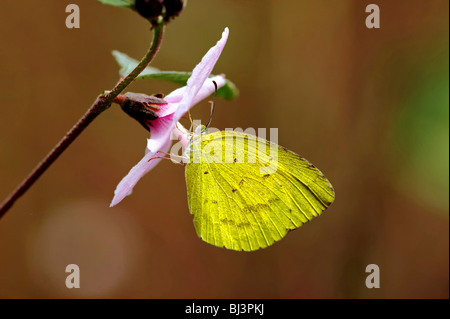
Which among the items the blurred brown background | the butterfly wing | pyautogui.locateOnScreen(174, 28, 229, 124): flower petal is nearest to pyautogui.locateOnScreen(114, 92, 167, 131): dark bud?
pyautogui.locateOnScreen(174, 28, 229, 124): flower petal

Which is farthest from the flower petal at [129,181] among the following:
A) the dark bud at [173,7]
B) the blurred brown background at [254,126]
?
the blurred brown background at [254,126]

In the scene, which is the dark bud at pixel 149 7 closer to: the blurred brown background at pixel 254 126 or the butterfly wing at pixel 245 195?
the butterfly wing at pixel 245 195

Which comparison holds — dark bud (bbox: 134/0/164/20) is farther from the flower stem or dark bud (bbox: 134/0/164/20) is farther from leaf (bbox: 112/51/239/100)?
leaf (bbox: 112/51/239/100)

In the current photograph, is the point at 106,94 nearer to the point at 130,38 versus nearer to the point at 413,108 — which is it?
the point at 130,38

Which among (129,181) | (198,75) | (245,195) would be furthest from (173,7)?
(245,195)

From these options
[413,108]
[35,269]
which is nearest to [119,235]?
[35,269]
